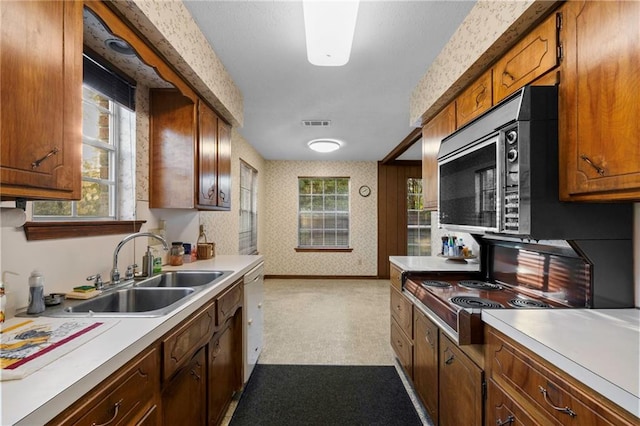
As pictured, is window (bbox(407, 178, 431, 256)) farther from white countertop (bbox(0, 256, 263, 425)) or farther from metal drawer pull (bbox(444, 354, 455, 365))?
white countertop (bbox(0, 256, 263, 425))

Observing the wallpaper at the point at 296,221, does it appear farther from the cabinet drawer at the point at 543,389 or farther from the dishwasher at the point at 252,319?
the cabinet drawer at the point at 543,389

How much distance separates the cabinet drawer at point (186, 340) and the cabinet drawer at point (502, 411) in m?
1.26

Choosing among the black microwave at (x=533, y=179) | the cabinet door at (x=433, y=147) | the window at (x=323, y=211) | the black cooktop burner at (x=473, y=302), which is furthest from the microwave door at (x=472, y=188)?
the window at (x=323, y=211)

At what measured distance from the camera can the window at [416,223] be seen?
20.8ft

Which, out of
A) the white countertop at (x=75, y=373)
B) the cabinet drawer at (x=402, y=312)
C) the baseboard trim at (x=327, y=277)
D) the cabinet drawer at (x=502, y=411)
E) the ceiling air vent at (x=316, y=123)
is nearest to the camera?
the white countertop at (x=75, y=373)

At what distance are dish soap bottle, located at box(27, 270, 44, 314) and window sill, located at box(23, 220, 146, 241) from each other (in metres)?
0.20

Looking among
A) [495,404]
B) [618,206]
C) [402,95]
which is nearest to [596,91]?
[618,206]

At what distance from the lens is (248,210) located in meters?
5.19

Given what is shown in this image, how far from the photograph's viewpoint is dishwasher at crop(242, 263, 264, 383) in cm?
221

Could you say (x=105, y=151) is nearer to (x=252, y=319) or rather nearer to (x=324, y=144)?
(x=252, y=319)

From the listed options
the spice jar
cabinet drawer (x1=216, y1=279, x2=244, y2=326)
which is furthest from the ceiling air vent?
cabinet drawer (x1=216, y1=279, x2=244, y2=326)

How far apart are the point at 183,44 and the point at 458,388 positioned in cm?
235

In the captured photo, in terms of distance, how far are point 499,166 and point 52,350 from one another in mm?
1703

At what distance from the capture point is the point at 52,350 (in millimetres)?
815
